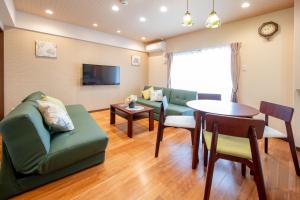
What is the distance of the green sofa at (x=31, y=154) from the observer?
4.39 ft

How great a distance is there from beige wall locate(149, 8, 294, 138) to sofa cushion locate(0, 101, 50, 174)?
3869mm

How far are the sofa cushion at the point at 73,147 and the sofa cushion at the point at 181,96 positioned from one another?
101 inches

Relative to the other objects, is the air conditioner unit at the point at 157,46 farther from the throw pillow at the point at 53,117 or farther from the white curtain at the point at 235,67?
the throw pillow at the point at 53,117

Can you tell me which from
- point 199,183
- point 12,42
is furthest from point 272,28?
point 12,42

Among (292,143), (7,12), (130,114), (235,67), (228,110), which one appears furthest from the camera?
(235,67)

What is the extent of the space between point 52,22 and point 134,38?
98.0 inches

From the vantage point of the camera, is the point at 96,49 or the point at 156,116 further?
the point at 96,49

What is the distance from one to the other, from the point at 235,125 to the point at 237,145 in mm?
365

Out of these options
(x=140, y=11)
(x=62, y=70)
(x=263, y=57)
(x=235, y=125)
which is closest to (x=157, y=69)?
(x=140, y=11)

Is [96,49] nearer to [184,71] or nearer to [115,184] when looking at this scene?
[184,71]

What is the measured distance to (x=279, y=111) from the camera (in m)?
1.86

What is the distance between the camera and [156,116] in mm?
3900

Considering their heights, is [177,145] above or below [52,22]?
below

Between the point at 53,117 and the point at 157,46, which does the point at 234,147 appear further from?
the point at 157,46
